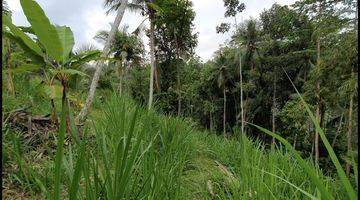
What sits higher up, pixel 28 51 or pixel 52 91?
pixel 28 51

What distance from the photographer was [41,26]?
1293 mm

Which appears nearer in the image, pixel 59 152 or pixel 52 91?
pixel 59 152

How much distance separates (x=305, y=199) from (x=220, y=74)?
3263 centimetres

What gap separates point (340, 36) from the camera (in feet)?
46.9

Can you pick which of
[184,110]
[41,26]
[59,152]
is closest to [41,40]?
[41,26]

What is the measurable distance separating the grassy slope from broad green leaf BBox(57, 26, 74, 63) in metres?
0.34

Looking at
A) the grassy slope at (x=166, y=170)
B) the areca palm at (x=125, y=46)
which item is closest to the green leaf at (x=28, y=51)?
the grassy slope at (x=166, y=170)

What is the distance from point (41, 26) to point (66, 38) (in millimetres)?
345

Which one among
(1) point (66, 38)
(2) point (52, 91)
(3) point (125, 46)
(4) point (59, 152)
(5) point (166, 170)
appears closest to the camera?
(4) point (59, 152)

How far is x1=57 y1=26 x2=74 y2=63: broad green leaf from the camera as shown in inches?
59.6

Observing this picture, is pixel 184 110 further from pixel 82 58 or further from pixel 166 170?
pixel 82 58

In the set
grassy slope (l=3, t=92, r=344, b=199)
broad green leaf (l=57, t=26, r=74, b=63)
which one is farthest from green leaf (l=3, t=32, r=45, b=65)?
grassy slope (l=3, t=92, r=344, b=199)

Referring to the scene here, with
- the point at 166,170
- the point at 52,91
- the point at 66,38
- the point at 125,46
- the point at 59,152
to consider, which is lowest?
the point at 166,170

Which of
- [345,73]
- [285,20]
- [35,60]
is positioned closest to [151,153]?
[35,60]
